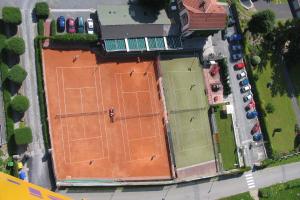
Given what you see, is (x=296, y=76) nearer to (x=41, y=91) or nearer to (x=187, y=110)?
(x=187, y=110)

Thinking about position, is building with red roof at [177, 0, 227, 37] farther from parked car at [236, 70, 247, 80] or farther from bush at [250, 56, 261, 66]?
bush at [250, 56, 261, 66]

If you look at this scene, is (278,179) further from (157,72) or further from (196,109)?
(157,72)

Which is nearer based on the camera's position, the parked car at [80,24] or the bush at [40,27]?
the bush at [40,27]

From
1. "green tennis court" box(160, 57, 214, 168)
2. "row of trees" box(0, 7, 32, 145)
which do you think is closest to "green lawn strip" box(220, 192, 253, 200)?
"green tennis court" box(160, 57, 214, 168)

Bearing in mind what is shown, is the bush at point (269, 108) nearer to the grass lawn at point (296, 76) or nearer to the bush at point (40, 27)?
the grass lawn at point (296, 76)

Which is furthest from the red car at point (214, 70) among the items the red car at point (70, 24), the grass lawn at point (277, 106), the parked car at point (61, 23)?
the parked car at point (61, 23)
